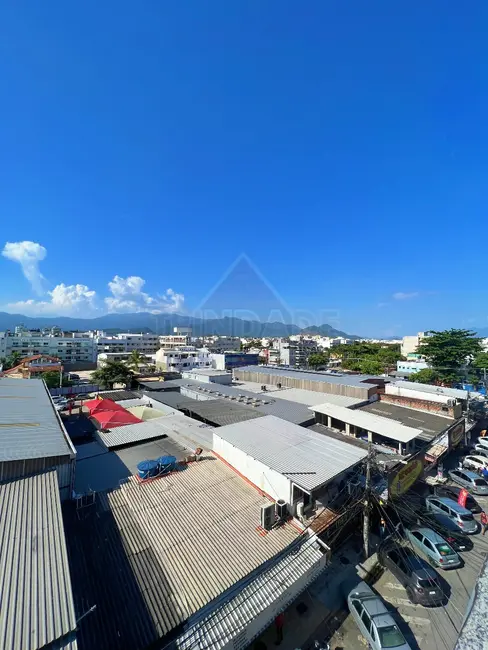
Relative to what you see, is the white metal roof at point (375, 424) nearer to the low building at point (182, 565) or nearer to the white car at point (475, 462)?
the white car at point (475, 462)

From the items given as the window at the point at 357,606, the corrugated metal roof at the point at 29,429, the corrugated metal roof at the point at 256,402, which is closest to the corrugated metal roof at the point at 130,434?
the corrugated metal roof at the point at 29,429

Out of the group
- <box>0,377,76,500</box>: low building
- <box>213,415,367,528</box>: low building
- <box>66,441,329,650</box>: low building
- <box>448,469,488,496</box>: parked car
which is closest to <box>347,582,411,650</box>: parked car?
<box>66,441,329,650</box>: low building

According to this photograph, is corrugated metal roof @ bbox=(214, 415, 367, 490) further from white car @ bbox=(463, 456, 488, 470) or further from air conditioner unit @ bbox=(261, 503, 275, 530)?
white car @ bbox=(463, 456, 488, 470)

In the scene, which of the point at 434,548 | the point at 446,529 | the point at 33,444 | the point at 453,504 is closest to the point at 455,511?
the point at 453,504

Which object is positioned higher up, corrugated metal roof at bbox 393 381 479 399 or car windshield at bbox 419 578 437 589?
corrugated metal roof at bbox 393 381 479 399

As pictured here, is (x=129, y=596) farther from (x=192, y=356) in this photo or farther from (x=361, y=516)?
(x=192, y=356)

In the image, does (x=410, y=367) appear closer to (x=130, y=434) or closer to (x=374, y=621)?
(x=374, y=621)
